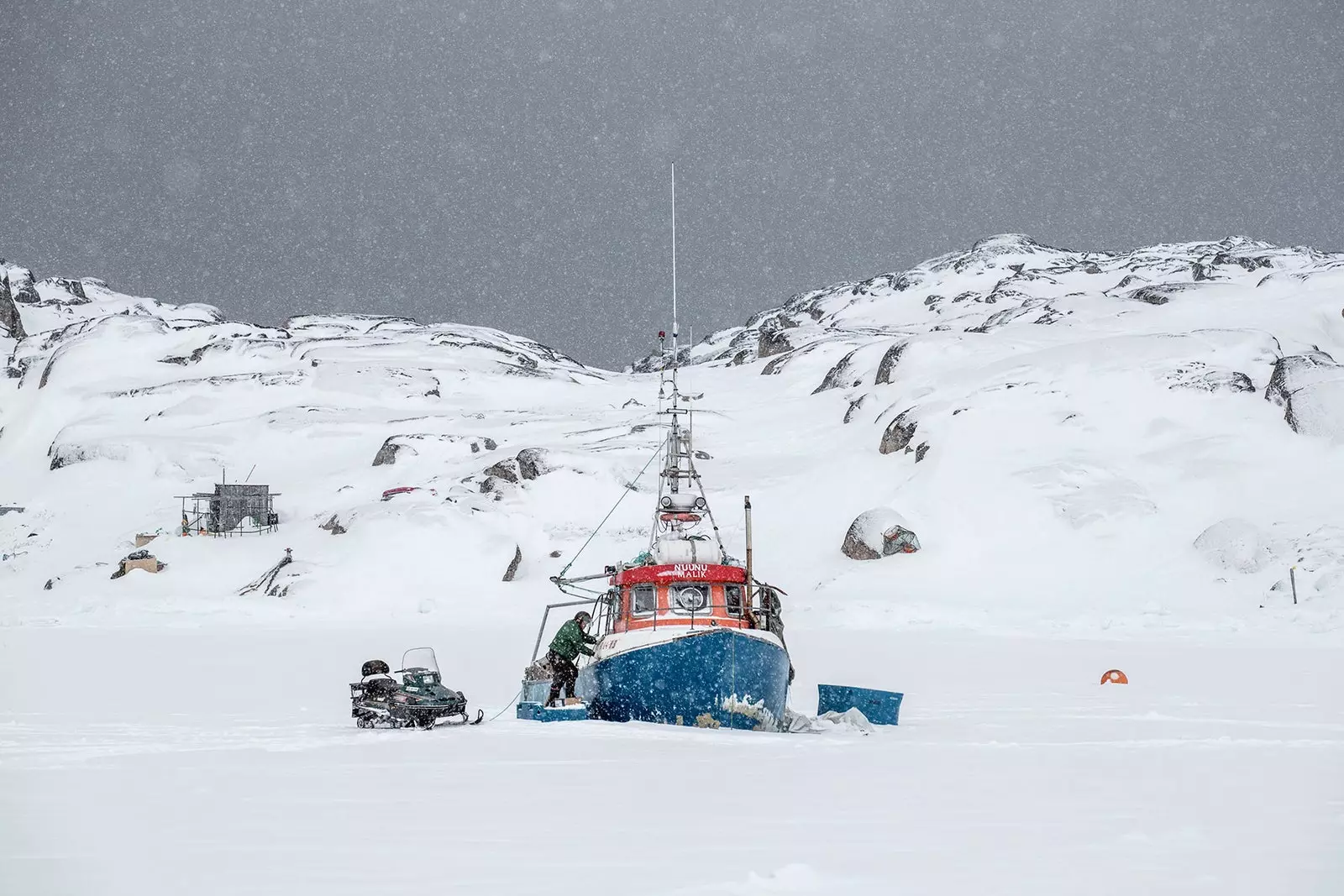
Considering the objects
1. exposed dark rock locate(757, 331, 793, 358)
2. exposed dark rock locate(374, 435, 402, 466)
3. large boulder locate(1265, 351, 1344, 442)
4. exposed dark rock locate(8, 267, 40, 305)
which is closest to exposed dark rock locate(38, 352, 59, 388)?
exposed dark rock locate(374, 435, 402, 466)

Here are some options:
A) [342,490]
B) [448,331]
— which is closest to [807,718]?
[342,490]

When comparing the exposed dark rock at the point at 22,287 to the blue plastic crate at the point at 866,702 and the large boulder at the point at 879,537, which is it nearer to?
the large boulder at the point at 879,537

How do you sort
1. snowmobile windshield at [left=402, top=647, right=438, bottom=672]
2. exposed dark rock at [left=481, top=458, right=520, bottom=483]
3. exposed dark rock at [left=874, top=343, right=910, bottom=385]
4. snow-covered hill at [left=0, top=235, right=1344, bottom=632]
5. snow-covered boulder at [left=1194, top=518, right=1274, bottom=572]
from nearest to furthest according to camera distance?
snowmobile windshield at [left=402, top=647, right=438, bottom=672] → snow-covered boulder at [left=1194, top=518, right=1274, bottom=572] → snow-covered hill at [left=0, top=235, right=1344, bottom=632] → exposed dark rock at [left=481, top=458, right=520, bottom=483] → exposed dark rock at [left=874, top=343, right=910, bottom=385]

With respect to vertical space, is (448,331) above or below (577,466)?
above

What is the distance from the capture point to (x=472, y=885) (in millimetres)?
6727

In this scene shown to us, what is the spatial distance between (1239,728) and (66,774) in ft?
48.1

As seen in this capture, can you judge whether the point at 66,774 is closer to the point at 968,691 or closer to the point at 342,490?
the point at 968,691

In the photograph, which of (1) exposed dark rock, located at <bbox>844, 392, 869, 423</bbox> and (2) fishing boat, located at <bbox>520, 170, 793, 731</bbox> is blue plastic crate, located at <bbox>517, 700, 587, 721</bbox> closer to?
(2) fishing boat, located at <bbox>520, 170, 793, 731</bbox>

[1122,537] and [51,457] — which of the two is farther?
[51,457]

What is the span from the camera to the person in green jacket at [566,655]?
20.1 metres

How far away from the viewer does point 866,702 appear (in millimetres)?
18219

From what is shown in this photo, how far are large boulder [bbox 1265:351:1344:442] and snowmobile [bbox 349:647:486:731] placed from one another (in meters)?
41.9

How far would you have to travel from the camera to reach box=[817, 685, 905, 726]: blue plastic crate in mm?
17609

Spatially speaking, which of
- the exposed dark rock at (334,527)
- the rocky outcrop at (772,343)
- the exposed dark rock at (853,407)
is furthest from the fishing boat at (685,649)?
the rocky outcrop at (772,343)
